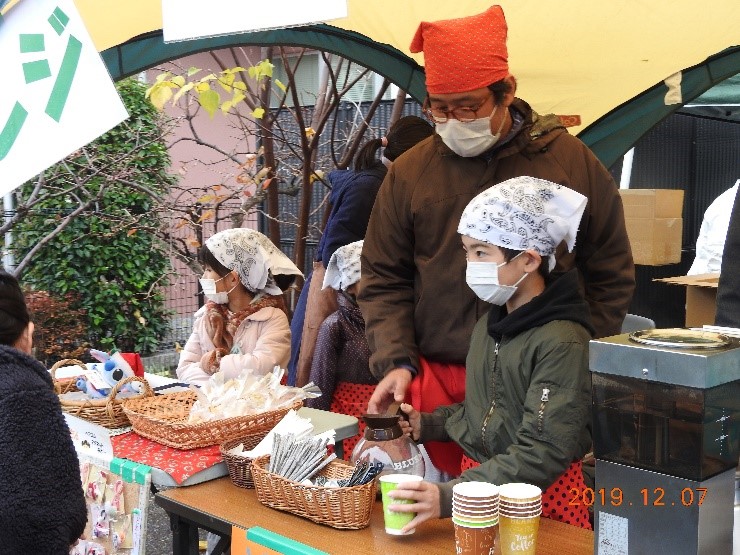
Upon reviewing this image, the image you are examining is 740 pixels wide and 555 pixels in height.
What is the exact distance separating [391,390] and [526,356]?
1.81 ft

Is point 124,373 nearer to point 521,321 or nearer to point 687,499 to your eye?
point 521,321

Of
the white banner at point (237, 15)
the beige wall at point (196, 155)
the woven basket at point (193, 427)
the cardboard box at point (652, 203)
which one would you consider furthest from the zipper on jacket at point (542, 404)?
the beige wall at point (196, 155)

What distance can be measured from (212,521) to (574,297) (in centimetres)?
114

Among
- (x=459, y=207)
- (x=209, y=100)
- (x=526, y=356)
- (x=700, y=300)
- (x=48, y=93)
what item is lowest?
(x=700, y=300)

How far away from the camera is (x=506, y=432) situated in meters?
2.35

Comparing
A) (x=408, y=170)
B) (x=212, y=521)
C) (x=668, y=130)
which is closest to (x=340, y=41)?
(x=408, y=170)

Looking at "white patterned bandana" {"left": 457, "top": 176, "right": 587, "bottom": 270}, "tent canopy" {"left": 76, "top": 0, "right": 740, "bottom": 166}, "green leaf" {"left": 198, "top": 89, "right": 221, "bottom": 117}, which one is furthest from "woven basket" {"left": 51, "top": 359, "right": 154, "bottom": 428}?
"green leaf" {"left": 198, "top": 89, "right": 221, "bottom": 117}

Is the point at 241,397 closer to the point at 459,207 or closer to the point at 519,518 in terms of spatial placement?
the point at 459,207

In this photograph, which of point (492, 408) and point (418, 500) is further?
point (492, 408)

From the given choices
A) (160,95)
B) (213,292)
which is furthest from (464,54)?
(160,95)

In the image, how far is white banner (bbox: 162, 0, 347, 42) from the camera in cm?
236

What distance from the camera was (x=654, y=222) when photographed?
7.62 meters

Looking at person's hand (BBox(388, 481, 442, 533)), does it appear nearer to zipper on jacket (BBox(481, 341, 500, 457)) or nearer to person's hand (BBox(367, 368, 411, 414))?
zipper on jacket (BBox(481, 341, 500, 457))

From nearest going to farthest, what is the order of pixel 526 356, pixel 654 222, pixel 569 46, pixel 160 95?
pixel 526 356 → pixel 569 46 → pixel 160 95 → pixel 654 222
